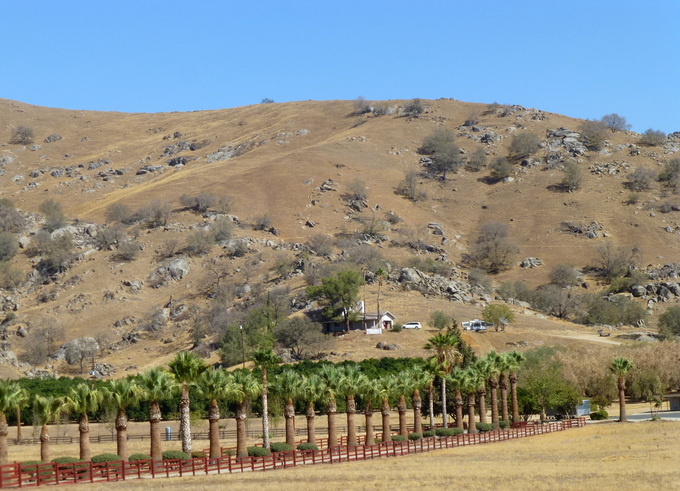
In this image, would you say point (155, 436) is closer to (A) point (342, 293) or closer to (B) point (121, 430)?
(B) point (121, 430)

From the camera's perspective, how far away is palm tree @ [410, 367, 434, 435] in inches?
2665

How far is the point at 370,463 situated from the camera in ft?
162

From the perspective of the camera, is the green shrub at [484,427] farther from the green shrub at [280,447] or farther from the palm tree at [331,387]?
the green shrub at [280,447]

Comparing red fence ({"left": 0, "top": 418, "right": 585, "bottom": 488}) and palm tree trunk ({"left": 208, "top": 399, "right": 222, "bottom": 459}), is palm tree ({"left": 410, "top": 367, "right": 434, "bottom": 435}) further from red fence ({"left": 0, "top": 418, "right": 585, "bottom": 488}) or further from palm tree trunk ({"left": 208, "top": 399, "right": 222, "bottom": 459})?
palm tree trunk ({"left": 208, "top": 399, "right": 222, "bottom": 459})

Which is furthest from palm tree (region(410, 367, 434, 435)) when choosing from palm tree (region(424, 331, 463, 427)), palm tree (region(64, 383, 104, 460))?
palm tree (region(64, 383, 104, 460))

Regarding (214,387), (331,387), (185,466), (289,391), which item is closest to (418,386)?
(331,387)

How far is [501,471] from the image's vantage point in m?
43.5

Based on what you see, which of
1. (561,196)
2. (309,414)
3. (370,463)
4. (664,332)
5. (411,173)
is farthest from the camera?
(411,173)

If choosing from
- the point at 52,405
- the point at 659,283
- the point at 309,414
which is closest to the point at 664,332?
the point at 659,283

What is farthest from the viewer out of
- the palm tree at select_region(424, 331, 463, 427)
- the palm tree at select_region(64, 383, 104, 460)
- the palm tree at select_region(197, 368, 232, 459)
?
the palm tree at select_region(424, 331, 463, 427)

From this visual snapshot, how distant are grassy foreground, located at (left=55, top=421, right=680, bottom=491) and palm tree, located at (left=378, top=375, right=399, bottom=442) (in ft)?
19.4

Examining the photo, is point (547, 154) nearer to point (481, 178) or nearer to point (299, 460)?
point (481, 178)

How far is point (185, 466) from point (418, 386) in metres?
27.9

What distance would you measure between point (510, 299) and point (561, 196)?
4755 cm
